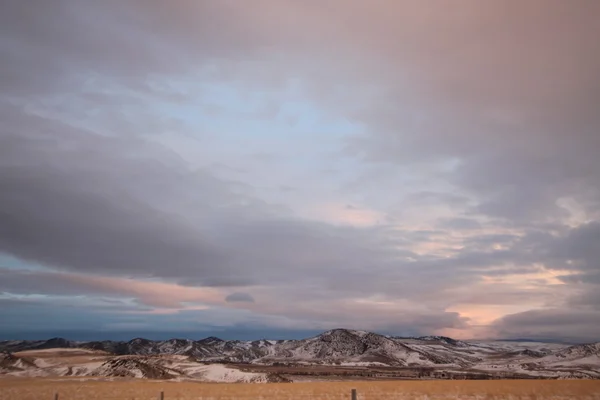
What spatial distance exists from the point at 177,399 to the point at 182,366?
10382 centimetres

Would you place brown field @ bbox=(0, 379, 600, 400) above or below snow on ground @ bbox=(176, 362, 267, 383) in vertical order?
above

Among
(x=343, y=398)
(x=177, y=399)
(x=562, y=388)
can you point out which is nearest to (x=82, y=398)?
(x=177, y=399)

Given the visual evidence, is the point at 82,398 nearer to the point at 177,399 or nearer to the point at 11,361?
the point at 177,399

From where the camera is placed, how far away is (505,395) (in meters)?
54.5

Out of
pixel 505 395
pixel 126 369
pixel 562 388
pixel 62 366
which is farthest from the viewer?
pixel 62 366

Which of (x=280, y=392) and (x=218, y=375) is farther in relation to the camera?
(x=218, y=375)

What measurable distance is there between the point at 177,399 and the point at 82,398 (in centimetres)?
995

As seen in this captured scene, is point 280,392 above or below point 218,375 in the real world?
above

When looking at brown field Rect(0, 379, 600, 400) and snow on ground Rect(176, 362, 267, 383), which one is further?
snow on ground Rect(176, 362, 267, 383)

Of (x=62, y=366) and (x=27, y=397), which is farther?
(x=62, y=366)

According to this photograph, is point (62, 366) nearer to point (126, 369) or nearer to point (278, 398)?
point (126, 369)

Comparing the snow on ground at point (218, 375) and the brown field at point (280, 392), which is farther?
the snow on ground at point (218, 375)

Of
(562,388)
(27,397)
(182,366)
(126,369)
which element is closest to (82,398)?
(27,397)

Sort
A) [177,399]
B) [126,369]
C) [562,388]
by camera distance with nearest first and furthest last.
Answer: [177,399] → [562,388] → [126,369]
